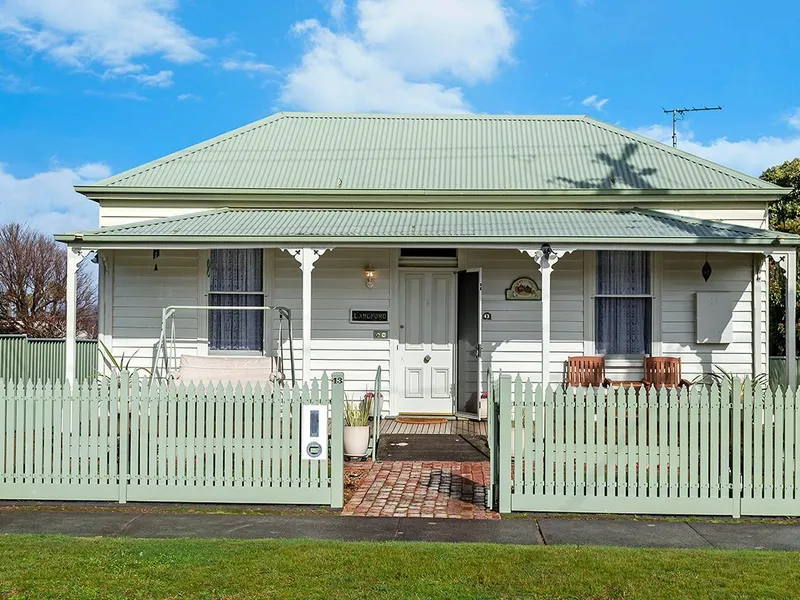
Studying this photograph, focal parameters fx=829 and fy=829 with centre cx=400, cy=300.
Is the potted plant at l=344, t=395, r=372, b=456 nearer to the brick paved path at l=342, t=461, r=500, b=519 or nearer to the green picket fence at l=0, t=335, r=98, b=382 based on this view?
the brick paved path at l=342, t=461, r=500, b=519

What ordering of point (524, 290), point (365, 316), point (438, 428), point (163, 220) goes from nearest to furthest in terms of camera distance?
1. point (438, 428)
2. point (163, 220)
3. point (524, 290)
4. point (365, 316)

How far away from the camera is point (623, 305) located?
45.5ft

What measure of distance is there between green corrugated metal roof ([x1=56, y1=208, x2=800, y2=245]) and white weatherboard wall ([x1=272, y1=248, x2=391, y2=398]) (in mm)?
778

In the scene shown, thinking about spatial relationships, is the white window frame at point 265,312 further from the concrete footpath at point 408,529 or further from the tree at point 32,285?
the tree at point 32,285

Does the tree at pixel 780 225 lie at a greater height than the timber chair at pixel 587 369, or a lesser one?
greater

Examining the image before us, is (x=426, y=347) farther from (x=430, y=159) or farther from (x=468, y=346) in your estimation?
(x=430, y=159)

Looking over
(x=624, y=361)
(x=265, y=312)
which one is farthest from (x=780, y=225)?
(x=265, y=312)

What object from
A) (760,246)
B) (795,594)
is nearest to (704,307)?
(760,246)

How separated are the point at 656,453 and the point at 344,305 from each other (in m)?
7.11

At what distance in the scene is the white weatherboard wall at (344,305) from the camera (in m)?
14.0

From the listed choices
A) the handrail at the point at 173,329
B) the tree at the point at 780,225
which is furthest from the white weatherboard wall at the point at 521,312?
the tree at the point at 780,225

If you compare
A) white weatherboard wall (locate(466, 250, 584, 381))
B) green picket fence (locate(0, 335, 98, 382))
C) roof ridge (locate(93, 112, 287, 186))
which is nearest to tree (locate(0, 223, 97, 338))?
green picket fence (locate(0, 335, 98, 382))

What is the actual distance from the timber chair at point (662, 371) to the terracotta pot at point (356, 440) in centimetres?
520

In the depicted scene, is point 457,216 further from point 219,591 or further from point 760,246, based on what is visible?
point 219,591
